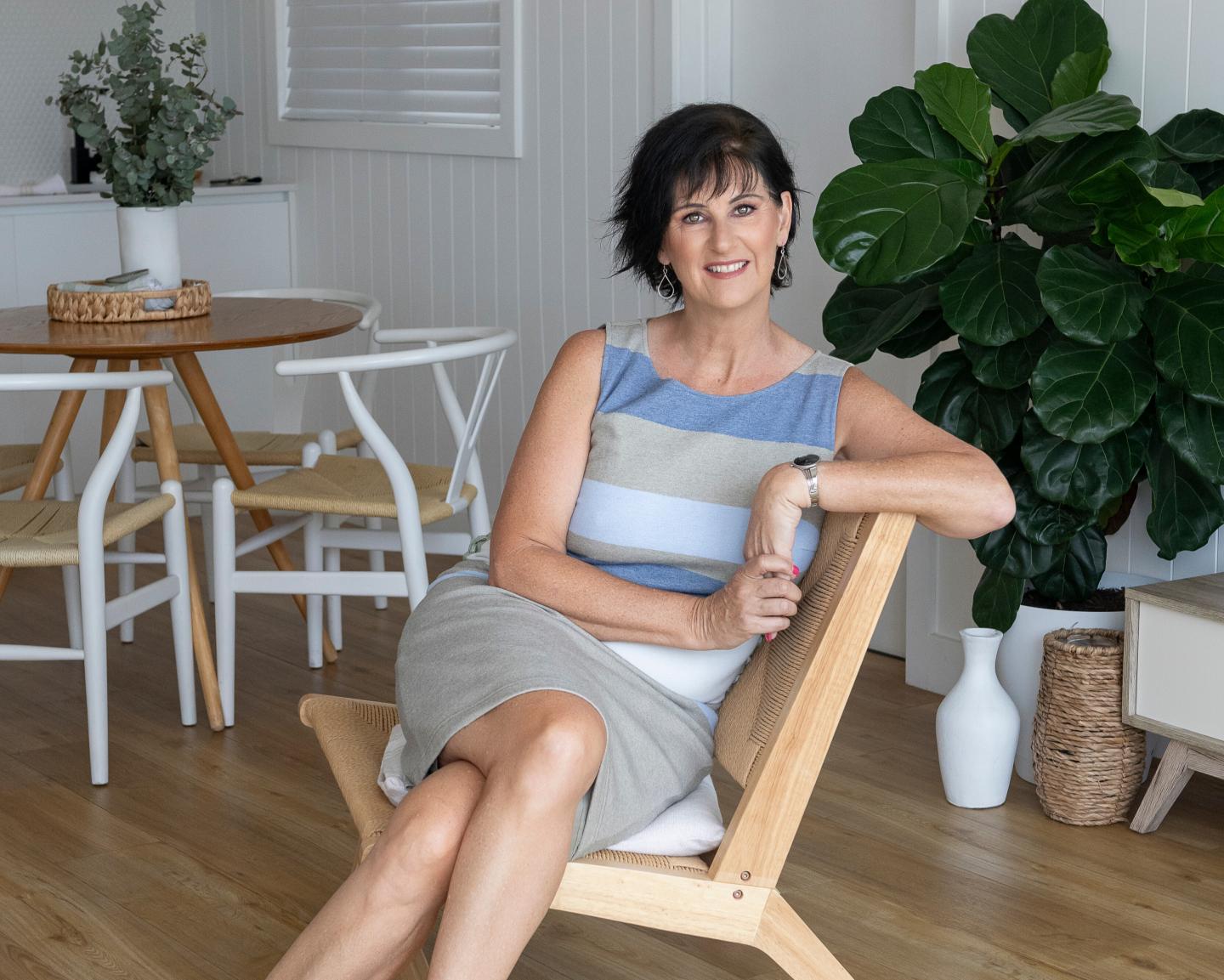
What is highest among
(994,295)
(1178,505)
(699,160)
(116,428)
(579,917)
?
(699,160)

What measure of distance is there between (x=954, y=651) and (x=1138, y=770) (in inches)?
27.0

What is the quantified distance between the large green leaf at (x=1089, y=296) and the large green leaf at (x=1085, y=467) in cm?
21

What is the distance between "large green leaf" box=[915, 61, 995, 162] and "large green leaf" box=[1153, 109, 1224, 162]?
0.95 feet

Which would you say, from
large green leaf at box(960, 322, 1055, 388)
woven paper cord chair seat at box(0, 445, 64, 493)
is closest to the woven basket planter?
large green leaf at box(960, 322, 1055, 388)

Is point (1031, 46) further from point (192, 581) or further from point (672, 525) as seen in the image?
point (192, 581)

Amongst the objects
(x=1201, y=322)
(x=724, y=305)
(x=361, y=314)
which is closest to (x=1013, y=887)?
(x=1201, y=322)

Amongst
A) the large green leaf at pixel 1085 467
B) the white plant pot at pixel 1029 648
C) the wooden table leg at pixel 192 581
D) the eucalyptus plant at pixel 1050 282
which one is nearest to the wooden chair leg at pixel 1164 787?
the white plant pot at pixel 1029 648

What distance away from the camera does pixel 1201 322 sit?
2568 millimetres

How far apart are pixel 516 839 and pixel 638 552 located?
1.62 ft

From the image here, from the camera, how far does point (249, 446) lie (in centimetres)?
391

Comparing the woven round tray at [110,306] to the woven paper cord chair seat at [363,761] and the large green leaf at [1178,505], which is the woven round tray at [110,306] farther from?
the large green leaf at [1178,505]

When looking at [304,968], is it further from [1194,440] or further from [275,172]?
[275,172]

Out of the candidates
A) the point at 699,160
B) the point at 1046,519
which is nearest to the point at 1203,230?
the point at 1046,519

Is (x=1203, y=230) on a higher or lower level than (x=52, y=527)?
higher
